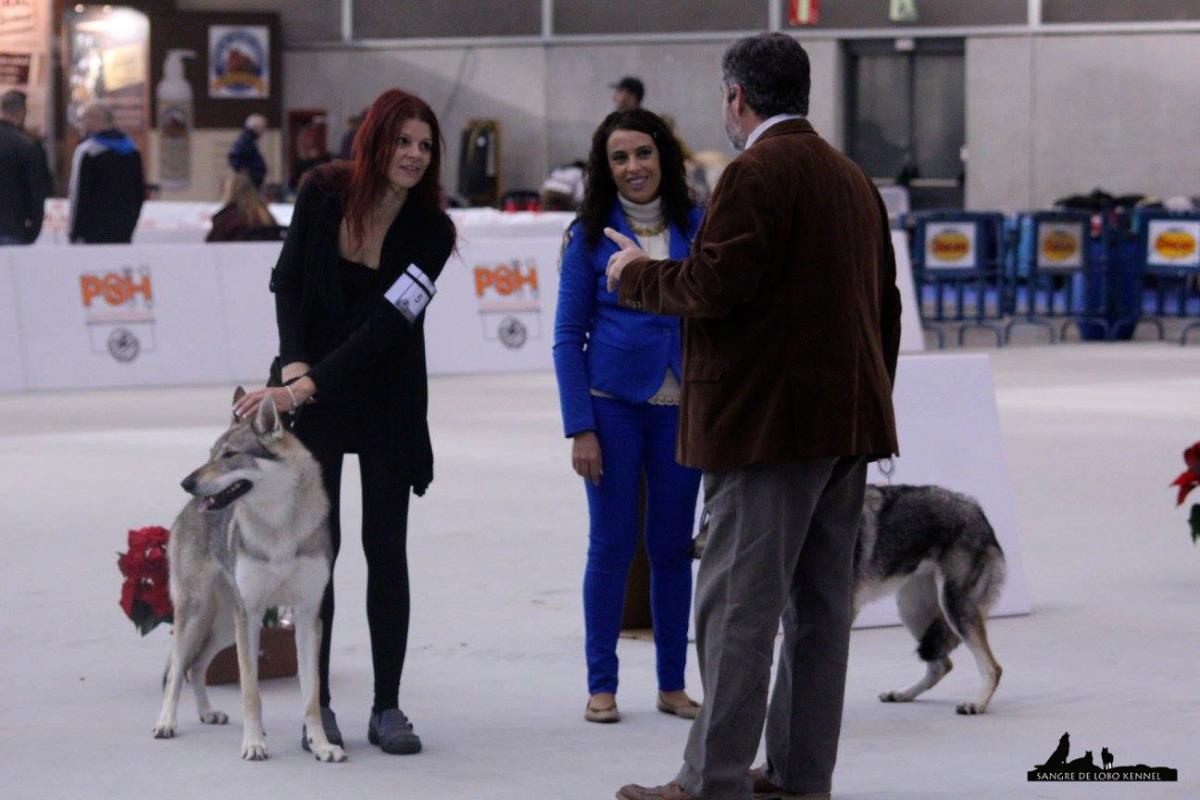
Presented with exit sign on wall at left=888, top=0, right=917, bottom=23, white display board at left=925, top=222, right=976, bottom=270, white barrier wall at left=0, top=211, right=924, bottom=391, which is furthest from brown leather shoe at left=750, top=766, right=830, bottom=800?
exit sign on wall at left=888, top=0, right=917, bottom=23

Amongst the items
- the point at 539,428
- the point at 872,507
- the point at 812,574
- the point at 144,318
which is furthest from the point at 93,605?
the point at 144,318

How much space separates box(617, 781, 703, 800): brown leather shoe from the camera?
15.6ft

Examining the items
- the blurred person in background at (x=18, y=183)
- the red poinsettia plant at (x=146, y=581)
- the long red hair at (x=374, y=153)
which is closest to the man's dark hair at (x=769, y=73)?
the long red hair at (x=374, y=153)

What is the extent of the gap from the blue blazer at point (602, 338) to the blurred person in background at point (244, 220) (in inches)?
462

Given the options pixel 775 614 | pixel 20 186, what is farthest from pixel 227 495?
pixel 20 186

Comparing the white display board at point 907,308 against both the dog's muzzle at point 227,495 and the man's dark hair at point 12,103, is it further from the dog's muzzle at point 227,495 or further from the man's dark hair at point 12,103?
the dog's muzzle at point 227,495

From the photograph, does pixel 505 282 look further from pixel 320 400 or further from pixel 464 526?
pixel 320 400

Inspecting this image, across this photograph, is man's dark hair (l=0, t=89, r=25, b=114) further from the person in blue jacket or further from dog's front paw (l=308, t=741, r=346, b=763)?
dog's front paw (l=308, t=741, r=346, b=763)

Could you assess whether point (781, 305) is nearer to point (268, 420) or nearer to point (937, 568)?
point (268, 420)

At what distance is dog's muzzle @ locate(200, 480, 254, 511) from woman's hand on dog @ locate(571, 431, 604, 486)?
948 millimetres

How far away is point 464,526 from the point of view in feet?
31.2

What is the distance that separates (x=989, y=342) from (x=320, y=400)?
15.7 m

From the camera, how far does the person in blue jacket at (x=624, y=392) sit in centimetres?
585

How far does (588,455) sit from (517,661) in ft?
4.11
